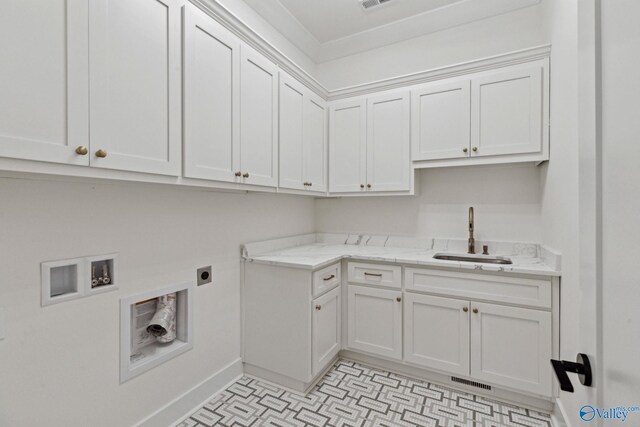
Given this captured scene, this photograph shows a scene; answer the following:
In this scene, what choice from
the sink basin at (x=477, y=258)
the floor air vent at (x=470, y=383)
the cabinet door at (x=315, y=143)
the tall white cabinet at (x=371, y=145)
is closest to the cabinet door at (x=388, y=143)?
the tall white cabinet at (x=371, y=145)

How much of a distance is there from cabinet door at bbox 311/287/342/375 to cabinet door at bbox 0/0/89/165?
1.58 metres

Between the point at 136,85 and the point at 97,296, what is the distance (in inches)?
38.8

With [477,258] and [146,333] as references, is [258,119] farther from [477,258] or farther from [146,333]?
[477,258]

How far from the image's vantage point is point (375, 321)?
2270mm

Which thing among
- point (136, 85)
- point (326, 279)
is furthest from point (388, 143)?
point (136, 85)

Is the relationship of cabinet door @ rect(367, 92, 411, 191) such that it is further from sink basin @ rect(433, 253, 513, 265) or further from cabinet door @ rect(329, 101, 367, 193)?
sink basin @ rect(433, 253, 513, 265)

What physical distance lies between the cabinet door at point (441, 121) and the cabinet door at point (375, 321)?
3.78 feet

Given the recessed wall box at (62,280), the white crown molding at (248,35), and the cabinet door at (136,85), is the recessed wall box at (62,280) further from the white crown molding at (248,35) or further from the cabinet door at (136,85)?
the white crown molding at (248,35)

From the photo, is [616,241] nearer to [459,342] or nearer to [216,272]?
[459,342]

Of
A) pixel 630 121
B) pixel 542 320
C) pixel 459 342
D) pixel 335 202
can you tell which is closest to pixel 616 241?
pixel 630 121

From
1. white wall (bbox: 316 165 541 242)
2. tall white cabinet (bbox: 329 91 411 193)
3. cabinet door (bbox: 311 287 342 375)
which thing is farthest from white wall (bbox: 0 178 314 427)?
white wall (bbox: 316 165 541 242)

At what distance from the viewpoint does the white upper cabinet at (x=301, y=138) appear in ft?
7.10

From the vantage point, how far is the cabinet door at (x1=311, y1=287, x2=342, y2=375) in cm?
201

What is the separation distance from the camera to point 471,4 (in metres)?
2.44
